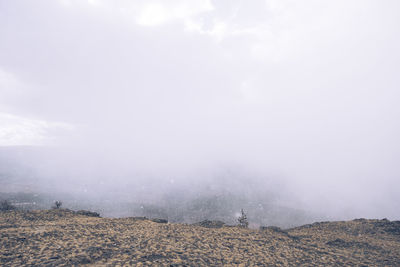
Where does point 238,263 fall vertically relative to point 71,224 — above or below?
below

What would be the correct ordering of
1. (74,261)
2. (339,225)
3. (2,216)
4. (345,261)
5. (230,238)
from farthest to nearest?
1. (339,225)
2. (2,216)
3. (230,238)
4. (345,261)
5. (74,261)

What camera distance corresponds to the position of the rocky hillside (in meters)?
11.8

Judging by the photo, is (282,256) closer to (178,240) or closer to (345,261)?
(345,261)

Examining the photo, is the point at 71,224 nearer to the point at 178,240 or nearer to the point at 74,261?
the point at 74,261

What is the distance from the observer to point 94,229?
16.1 m

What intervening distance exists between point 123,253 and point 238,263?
267 inches

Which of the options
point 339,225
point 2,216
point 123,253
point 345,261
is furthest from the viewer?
point 339,225

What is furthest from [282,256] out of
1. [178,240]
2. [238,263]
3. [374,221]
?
[374,221]

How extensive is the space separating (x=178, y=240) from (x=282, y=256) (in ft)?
23.2

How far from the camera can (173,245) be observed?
1412cm

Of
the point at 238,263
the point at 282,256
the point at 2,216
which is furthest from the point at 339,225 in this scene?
the point at 2,216

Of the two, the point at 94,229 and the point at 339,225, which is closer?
the point at 94,229

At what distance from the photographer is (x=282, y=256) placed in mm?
14047

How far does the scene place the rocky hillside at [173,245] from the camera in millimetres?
11820
